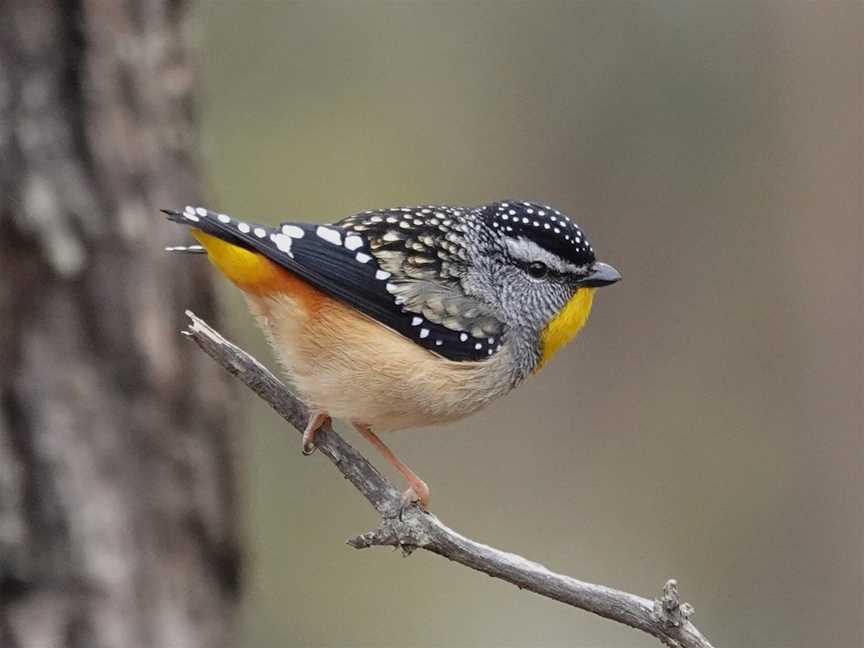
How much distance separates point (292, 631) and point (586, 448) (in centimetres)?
373

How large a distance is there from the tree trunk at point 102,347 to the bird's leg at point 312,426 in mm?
1593

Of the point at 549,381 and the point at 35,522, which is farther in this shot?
the point at 549,381

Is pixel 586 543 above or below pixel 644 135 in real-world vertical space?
below

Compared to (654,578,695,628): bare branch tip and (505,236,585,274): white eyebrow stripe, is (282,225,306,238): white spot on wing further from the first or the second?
(654,578,695,628): bare branch tip

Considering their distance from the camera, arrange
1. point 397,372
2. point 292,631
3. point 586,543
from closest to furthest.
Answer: point 397,372, point 292,631, point 586,543

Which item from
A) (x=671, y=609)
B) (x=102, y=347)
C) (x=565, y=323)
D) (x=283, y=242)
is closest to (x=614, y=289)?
(x=565, y=323)

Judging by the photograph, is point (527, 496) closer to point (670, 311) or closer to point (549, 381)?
point (549, 381)

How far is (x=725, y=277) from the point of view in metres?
13.1

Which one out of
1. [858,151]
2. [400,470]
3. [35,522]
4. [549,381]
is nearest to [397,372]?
[400,470]

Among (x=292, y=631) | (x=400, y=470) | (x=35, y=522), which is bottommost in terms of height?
(x=35, y=522)

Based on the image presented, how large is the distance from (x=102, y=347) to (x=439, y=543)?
2469mm

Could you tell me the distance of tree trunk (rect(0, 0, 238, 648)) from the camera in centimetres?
586

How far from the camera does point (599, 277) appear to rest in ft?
18.2

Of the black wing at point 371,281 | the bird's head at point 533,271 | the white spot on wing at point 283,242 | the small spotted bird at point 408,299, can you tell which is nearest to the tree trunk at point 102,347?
the small spotted bird at point 408,299
